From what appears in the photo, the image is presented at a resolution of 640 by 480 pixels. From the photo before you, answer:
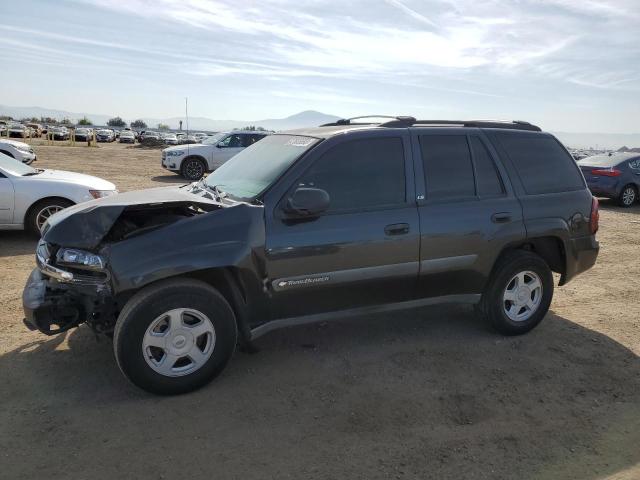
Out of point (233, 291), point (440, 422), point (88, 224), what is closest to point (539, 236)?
point (440, 422)

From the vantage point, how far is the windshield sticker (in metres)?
4.14

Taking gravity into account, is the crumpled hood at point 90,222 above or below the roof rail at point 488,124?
below

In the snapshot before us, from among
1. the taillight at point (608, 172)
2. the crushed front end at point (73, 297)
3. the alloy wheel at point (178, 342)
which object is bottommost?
the alloy wheel at point (178, 342)

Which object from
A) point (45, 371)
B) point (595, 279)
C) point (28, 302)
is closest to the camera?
point (28, 302)

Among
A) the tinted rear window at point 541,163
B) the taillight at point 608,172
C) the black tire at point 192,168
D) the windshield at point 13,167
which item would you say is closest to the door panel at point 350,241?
the tinted rear window at point 541,163

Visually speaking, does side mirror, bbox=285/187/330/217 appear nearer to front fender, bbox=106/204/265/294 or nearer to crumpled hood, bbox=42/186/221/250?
front fender, bbox=106/204/265/294

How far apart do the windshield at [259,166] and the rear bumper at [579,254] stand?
2.70 meters

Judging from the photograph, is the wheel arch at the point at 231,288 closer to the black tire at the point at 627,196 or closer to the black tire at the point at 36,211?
the black tire at the point at 36,211

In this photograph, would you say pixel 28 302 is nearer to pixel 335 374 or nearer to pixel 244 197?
pixel 244 197

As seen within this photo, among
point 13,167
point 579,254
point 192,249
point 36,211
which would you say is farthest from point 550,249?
point 13,167

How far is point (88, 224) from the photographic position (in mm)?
3592

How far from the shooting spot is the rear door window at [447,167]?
4316 mm

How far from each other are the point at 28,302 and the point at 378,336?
284 centimetres

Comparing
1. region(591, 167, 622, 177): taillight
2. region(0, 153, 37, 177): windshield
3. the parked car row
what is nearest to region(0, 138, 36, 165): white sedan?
region(0, 153, 37, 177): windshield
